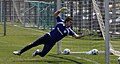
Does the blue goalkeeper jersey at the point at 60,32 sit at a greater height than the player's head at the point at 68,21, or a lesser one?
lesser

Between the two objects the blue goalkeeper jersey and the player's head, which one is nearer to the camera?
the player's head

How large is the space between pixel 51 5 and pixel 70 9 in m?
8.94

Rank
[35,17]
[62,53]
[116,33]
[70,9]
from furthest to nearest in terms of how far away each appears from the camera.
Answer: [35,17] < [70,9] < [116,33] < [62,53]

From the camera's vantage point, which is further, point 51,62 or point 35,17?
point 35,17

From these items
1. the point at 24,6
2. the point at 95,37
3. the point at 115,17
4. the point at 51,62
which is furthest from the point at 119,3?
the point at 24,6

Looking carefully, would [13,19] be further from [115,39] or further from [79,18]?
[115,39]

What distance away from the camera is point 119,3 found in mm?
20141

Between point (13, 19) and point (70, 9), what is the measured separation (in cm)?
1691

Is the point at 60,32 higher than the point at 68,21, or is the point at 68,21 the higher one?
→ the point at 68,21

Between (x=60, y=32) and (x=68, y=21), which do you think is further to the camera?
(x=60, y=32)

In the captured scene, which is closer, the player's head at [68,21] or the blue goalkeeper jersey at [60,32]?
the player's head at [68,21]

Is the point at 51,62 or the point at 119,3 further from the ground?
the point at 119,3

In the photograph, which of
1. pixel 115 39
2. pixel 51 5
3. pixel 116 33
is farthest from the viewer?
pixel 51 5

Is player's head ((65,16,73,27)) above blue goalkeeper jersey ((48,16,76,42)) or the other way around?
above
